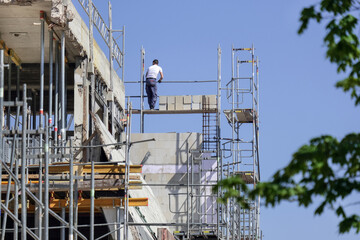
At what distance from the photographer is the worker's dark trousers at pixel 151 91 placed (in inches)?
1463

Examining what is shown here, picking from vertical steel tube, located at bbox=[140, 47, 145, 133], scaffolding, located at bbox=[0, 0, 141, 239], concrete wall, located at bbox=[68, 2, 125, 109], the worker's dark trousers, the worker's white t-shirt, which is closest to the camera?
scaffolding, located at bbox=[0, 0, 141, 239]

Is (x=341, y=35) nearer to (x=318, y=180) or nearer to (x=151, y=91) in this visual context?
(x=318, y=180)

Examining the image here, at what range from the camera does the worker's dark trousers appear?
122 ft

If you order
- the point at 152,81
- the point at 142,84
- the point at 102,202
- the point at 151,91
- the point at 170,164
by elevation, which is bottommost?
the point at 102,202

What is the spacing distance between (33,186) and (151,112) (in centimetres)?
1745

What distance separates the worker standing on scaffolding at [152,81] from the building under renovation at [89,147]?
46cm

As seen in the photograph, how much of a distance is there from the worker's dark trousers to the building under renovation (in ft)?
1.31

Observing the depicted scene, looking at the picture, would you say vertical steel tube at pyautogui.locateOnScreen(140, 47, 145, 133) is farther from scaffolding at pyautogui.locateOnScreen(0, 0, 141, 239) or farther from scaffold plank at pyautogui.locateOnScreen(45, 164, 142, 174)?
scaffold plank at pyautogui.locateOnScreen(45, 164, 142, 174)

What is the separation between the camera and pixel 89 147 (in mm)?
23109

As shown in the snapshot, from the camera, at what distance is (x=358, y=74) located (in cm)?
1038

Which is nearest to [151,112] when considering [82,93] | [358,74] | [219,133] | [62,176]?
[219,133]

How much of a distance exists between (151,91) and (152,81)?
28.5 inches

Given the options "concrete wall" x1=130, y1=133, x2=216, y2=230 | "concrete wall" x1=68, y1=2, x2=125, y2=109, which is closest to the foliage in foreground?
"concrete wall" x1=68, y1=2, x2=125, y2=109

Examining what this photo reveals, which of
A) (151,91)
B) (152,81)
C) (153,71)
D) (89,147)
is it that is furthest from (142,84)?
(89,147)
